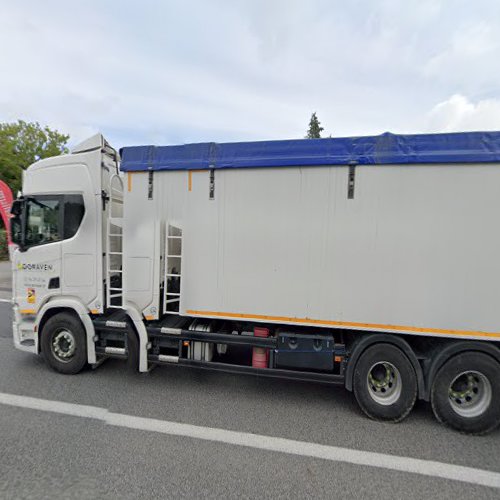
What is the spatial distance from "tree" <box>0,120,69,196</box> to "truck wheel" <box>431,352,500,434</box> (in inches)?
783

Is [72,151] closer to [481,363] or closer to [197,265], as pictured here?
[197,265]

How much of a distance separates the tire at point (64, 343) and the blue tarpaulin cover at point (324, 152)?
2242mm

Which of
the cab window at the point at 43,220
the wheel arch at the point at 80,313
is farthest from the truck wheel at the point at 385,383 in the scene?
the cab window at the point at 43,220

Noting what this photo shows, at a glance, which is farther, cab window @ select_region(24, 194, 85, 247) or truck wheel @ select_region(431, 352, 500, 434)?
cab window @ select_region(24, 194, 85, 247)

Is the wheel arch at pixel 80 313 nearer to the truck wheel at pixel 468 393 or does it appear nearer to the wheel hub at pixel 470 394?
the truck wheel at pixel 468 393

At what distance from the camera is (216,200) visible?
10.8ft

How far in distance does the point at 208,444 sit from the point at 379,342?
2037mm

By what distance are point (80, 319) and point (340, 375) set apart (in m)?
3.43

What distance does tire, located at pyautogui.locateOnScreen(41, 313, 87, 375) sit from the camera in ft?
12.4

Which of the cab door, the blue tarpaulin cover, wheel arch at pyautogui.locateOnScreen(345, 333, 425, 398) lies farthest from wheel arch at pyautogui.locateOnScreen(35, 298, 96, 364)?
wheel arch at pyautogui.locateOnScreen(345, 333, 425, 398)

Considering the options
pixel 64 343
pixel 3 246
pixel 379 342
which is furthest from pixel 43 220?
pixel 3 246

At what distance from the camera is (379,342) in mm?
3059

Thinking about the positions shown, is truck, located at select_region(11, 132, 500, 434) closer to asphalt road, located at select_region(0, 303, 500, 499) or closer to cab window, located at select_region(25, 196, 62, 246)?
cab window, located at select_region(25, 196, 62, 246)

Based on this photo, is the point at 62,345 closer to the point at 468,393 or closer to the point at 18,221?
the point at 18,221
